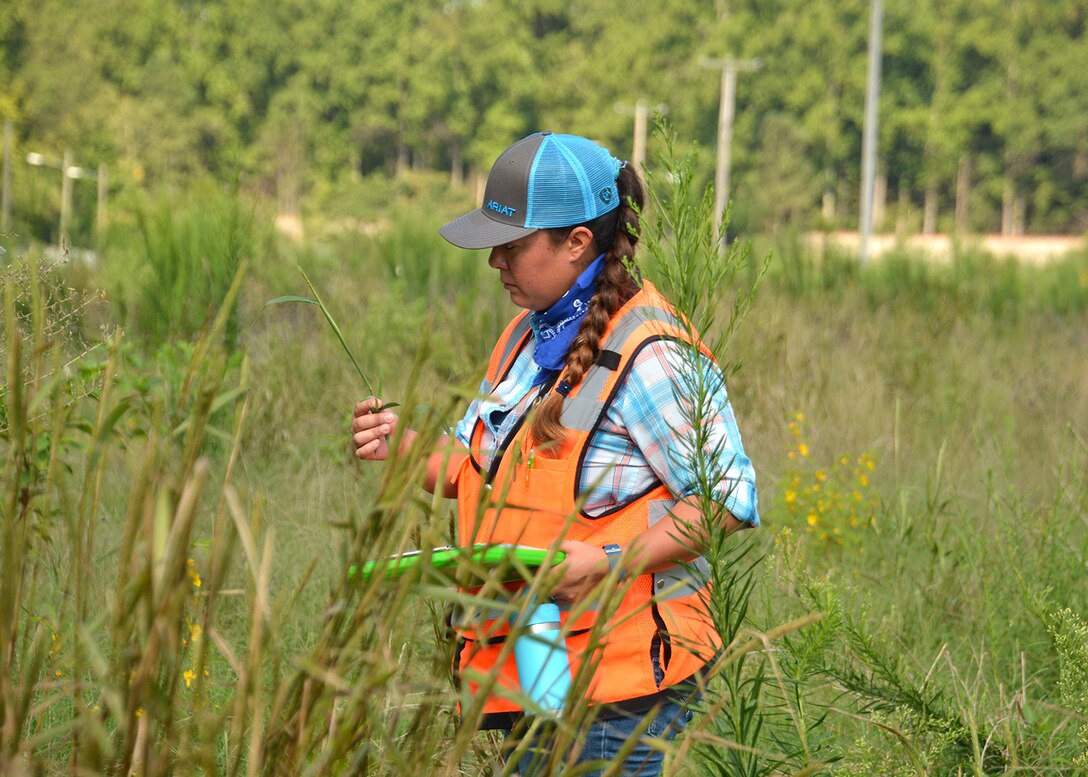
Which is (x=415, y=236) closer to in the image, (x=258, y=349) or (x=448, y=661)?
(x=258, y=349)

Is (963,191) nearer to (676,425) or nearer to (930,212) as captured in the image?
(930,212)

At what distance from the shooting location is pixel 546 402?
5.88 ft

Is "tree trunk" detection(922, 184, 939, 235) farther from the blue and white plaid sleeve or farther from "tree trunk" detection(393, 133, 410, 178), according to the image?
the blue and white plaid sleeve

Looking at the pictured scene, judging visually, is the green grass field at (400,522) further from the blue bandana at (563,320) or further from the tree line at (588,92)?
the tree line at (588,92)

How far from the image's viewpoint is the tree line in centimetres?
5588

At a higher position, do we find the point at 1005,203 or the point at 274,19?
the point at 274,19

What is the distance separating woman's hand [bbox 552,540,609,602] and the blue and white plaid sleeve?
0.15 metres

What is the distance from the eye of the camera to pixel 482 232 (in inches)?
75.2

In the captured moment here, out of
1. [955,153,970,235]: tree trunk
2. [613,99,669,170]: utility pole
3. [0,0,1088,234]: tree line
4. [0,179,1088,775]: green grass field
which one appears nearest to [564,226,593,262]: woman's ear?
[0,179,1088,775]: green grass field

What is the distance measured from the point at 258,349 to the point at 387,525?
450 cm

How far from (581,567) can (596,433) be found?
25 cm

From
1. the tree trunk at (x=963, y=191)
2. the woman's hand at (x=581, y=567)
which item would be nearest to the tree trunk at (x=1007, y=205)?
the tree trunk at (x=963, y=191)

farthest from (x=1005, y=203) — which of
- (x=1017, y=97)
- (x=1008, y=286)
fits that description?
(x=1008, y=286)

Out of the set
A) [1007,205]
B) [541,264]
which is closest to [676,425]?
[541,264]
